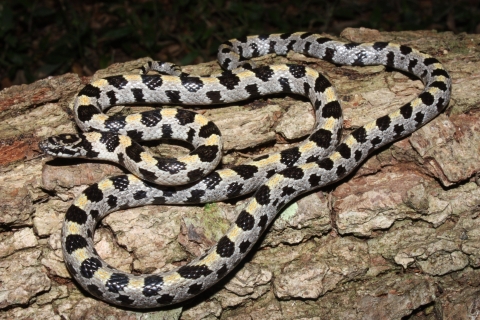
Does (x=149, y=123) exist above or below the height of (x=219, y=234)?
above

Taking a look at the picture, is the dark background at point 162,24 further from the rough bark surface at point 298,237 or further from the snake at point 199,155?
the rough bark surface at point 298,237

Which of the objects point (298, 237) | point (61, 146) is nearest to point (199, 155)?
point (298, 237)

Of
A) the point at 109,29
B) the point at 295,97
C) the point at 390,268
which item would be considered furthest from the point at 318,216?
the point at 109,29

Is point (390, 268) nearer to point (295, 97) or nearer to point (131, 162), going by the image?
point (295, 97)

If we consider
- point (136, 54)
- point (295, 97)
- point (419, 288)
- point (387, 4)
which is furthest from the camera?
point (387, 4)

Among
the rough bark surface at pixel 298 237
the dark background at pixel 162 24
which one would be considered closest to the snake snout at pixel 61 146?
the rough bark surface at pixel 298 237

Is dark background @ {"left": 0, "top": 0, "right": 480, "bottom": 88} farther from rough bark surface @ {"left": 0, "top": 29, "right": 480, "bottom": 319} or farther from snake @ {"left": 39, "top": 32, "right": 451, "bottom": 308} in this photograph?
rough bark surface @ {"left": 0, "top": 29, "right": 480, "bottom": 319}

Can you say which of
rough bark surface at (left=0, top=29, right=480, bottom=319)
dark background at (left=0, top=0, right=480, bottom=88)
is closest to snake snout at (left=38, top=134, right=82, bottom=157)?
rough bark surface at (left=0, top=29, right=480, bottom=319)
